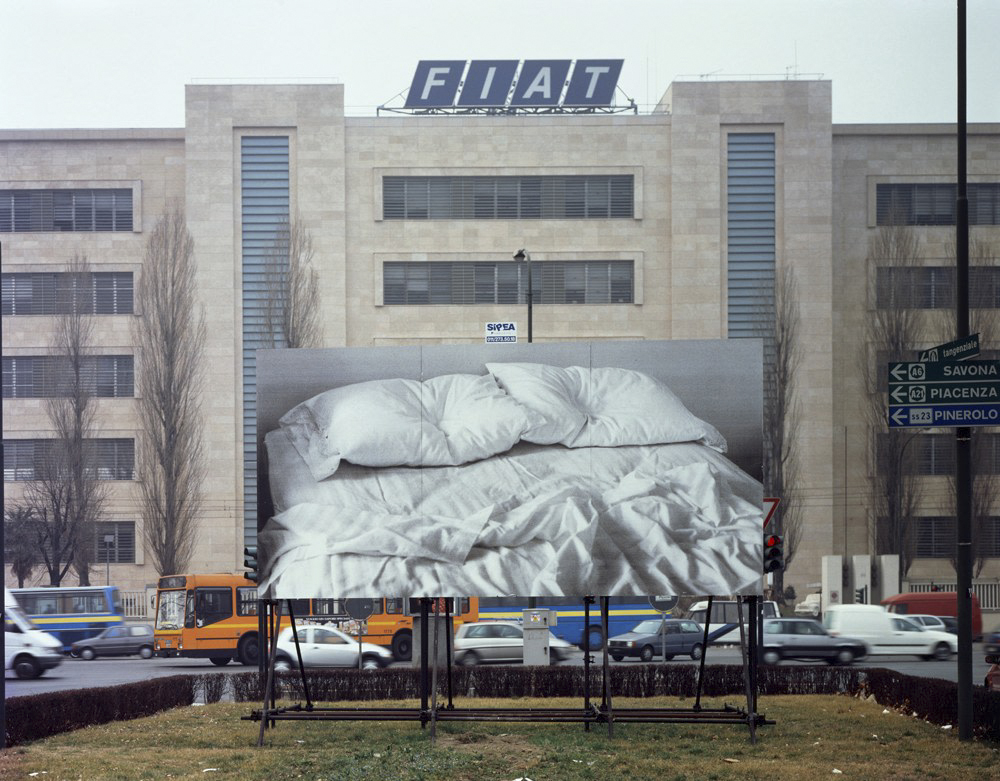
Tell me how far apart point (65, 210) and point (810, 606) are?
37.1 m

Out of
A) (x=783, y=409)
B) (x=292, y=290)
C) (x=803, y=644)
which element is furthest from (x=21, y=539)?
(x=803, y=644)

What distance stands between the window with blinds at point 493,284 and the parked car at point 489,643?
2277 centimetres

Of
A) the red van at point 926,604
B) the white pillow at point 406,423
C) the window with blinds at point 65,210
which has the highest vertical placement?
the window with blinds at point 65,210

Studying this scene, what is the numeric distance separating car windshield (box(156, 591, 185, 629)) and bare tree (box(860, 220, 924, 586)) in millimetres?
29562

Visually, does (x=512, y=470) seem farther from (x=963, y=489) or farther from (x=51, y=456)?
(x=51, y=456)

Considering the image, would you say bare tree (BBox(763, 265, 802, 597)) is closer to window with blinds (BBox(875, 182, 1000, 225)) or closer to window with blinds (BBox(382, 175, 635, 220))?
window with blinds (BBox(875, 182, 1000, 225))

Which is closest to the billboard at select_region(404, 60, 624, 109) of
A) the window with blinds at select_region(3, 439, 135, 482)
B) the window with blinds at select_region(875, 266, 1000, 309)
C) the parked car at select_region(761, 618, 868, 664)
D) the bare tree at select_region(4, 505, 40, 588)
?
the window with blinds at select_region(875, 266, 1000, 309)

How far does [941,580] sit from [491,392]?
4387 cm

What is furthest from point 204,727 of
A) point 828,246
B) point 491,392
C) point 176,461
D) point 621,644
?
point 828,246

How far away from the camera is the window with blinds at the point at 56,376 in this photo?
5659 cm

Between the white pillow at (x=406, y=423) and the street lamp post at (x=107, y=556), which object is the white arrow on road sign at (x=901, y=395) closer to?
the white pillow at (x=406, y=423)

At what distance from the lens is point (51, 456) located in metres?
55.6

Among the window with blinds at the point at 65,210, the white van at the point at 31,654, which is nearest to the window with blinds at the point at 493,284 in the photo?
the window with blinds at the point at 65,210

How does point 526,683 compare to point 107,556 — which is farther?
point 107,556
